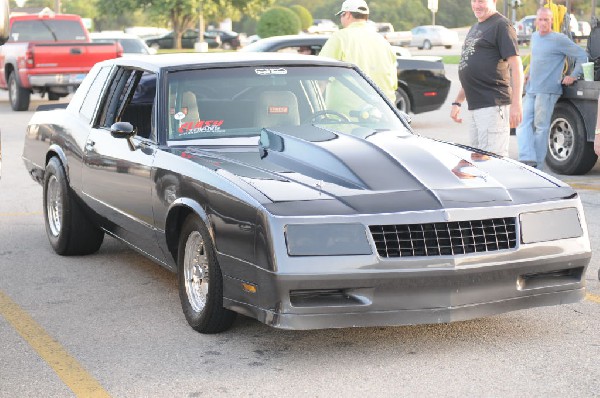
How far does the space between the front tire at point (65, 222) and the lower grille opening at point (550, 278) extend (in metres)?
3.56

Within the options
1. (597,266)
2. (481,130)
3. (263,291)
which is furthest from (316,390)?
(481,130)

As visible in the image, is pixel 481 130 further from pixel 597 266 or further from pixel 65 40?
pixel 65 40

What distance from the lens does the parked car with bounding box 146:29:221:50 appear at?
70.4 metres

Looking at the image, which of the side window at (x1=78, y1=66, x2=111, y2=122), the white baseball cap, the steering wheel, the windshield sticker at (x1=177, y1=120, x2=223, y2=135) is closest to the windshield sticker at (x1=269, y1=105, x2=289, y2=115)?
the steering wheel

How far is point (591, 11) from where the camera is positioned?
13.7 m

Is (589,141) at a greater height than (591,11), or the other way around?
(591,11)

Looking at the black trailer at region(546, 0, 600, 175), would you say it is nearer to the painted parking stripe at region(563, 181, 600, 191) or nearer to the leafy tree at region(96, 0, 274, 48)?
the painted parking stripe at region(563, 181, 600, 191)

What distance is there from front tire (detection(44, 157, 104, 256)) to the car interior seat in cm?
181

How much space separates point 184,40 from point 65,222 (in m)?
66.1

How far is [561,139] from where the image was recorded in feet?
43.5

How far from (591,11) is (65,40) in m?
14.3

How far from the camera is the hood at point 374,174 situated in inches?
226

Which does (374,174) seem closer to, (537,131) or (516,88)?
(516,88)

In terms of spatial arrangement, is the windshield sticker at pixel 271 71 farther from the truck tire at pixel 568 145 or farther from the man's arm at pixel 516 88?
the truck tire at pixel 568 145
